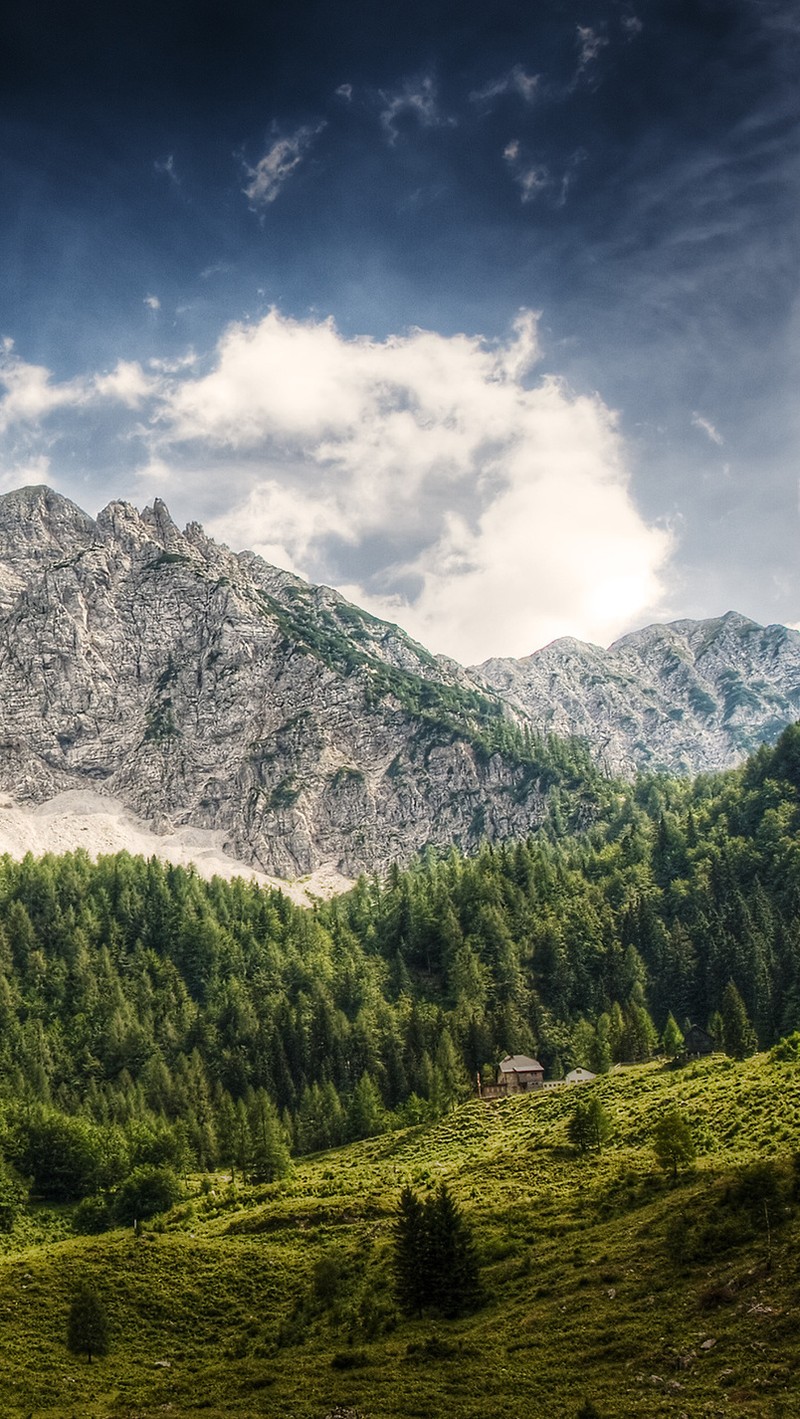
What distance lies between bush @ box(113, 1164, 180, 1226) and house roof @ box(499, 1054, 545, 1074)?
50607mm

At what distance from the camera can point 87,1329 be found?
6372cm

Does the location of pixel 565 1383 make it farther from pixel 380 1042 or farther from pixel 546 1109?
pixel 380 1042

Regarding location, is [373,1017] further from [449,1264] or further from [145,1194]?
[449,1264]

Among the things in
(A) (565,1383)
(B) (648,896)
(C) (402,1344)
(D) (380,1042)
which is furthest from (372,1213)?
(B) (648,896)

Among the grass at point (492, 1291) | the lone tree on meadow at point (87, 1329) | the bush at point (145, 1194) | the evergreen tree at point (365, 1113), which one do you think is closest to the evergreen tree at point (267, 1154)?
the grass at point (492, 1291)

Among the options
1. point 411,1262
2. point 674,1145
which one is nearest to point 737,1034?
point 674,1145

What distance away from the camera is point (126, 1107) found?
5610 inches

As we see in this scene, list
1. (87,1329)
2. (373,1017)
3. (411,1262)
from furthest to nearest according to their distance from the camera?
1. (373,1017)
2. (87,1329)
3. (411,1262)

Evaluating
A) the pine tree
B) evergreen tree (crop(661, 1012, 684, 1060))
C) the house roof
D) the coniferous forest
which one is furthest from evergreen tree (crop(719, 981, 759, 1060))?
the pine tree

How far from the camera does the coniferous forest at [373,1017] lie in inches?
4904

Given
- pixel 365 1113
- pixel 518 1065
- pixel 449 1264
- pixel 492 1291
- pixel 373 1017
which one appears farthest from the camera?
pixel 373 1017

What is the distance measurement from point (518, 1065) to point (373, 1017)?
3507 centimetres

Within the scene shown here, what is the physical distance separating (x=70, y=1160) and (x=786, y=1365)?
106m

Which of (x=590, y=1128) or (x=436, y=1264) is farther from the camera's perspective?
(x=590, y=1128)
